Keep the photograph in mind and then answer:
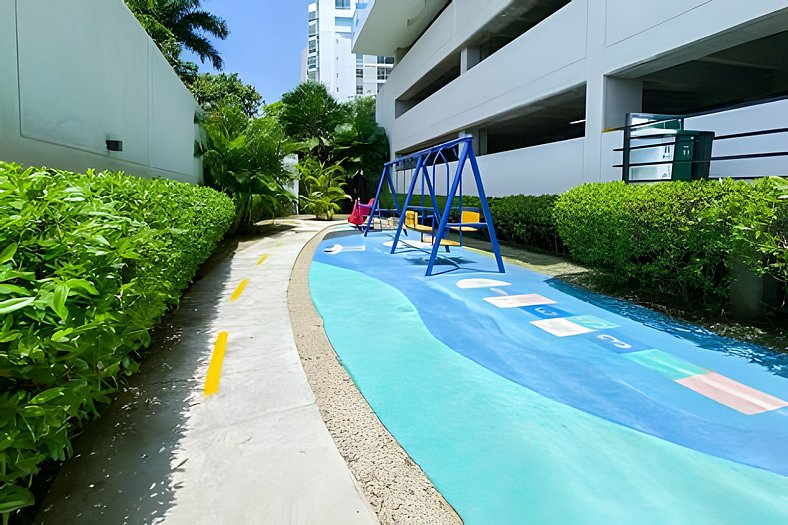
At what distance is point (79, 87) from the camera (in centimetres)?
506

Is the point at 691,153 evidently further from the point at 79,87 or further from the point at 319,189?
the point at 319,189

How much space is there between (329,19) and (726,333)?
77.4 metres

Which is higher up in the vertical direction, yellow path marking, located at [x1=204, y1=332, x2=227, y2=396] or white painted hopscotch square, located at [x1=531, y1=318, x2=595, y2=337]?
white painted hopscotch square, located at [x1=531, y1=318, x2=595, y2=337]

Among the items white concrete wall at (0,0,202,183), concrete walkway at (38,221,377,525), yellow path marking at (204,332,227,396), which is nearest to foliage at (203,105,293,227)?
white concrete wall at (0,0,202,183)

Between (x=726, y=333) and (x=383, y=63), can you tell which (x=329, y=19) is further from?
(x=726, y=333)

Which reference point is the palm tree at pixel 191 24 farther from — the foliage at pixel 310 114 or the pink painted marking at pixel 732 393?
the pink painted marking at pixel 732 393

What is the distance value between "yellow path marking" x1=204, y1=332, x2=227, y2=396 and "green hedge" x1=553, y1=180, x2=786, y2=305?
4.83m

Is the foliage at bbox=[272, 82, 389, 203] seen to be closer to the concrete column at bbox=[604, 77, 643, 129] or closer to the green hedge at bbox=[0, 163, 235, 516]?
the concrete column at bbox=[604, 77, 643, 129]

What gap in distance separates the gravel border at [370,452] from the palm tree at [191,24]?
32.5 meters

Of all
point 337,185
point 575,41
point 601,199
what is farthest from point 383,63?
point 601,199

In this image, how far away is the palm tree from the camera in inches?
1174

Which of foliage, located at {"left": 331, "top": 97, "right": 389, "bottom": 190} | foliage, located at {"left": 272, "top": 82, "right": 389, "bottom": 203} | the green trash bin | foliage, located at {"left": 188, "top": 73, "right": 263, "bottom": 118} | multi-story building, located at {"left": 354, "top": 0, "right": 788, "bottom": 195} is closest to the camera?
the green trash bin

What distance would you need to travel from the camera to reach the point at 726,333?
488 centimetres

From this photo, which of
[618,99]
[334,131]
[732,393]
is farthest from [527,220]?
[334,131]
